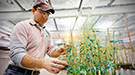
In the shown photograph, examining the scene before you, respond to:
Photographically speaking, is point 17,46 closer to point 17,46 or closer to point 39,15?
point 17,46

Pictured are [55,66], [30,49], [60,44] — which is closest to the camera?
[55,66]

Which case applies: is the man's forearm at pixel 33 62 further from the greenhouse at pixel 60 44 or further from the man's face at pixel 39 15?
the man's face at pixel 39 15

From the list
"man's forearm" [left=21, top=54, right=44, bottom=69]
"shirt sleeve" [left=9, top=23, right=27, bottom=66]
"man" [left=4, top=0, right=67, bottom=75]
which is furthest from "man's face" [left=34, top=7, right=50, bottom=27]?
"man's forearm" [left=21, top=54, right=44, bottom=69]

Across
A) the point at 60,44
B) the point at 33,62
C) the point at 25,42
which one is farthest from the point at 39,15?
the point at 60,44

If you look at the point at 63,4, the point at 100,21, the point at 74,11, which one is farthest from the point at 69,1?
the point at 100,21

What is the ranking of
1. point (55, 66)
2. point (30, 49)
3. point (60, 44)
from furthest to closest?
1. point (60, 44)
2. point (30, 49)
3. point (55, 66)

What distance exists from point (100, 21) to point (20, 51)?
2533 millimetres

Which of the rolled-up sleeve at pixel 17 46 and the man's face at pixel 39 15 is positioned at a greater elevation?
the man's face at pixel 39 15

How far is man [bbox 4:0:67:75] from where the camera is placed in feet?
1.29

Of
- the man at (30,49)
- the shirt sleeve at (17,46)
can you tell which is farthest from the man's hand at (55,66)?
the shirt sleeve at (17,46)

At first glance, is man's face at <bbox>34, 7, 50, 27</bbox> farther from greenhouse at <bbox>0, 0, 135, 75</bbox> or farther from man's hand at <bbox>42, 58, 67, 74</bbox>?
man's hand at <bbox>42, 58, 67, 74</bbox>

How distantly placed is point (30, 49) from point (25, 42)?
0.36 ft

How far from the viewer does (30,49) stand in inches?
26.6

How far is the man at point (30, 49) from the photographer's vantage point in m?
0.39
